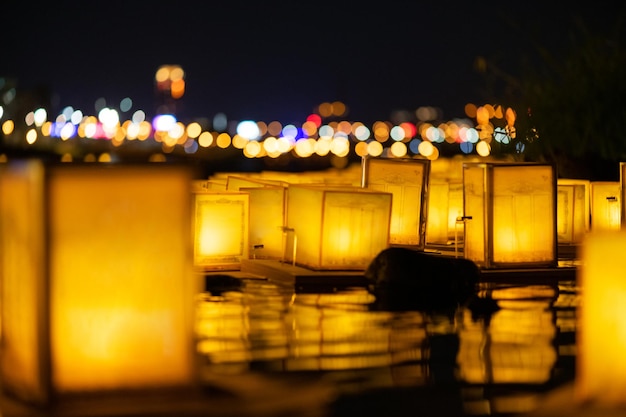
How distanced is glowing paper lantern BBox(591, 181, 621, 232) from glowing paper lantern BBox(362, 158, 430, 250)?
2.99m

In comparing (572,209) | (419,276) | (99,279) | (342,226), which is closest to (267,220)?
(342,226)

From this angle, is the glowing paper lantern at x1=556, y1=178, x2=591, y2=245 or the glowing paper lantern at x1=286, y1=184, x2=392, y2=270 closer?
the glowing paper lantern at x1=286, y1=184, x2=392, y2=270

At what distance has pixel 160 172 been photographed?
25.5ft

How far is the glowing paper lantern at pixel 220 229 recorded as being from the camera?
17.1m

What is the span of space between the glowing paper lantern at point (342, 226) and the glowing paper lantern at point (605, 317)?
8520mm

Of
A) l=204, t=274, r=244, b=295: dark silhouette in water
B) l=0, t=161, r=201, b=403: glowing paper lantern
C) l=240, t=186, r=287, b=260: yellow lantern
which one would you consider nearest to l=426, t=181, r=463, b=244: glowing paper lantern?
l=240, t=186, r=287, b=260: yellow lantern

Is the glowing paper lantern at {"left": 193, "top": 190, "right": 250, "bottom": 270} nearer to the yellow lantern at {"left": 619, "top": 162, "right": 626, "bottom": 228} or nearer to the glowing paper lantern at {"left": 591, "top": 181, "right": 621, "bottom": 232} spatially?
the yellow lantern at {"left": 619, "top": 162, "right": 626, "bottom": 228}

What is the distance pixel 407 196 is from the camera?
1969 cm

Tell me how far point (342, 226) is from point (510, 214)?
92.3 inches

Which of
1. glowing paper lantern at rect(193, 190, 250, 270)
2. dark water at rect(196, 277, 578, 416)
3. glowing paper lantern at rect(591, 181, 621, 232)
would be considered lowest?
dark water at rect(196, 277, 578, 416)

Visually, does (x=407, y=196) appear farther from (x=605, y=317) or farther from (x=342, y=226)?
(x=605, y=317)

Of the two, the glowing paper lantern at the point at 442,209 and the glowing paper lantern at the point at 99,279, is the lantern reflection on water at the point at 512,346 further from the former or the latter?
the glowing paper lantern at the point at 442,209

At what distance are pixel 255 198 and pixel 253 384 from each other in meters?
9.69

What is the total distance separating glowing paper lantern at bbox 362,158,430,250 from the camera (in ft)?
64.4
